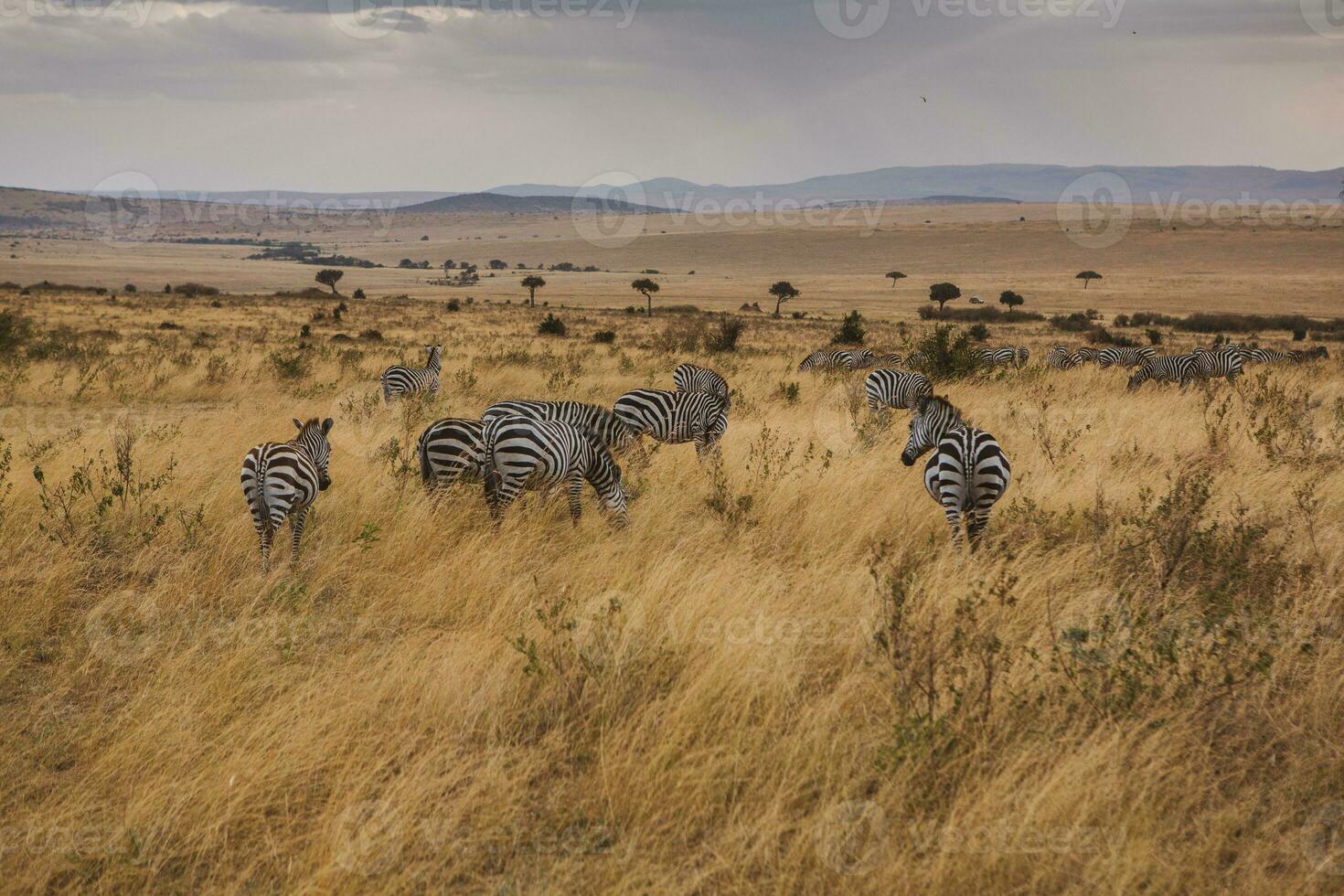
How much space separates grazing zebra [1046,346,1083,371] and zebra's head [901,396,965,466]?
17214 mm

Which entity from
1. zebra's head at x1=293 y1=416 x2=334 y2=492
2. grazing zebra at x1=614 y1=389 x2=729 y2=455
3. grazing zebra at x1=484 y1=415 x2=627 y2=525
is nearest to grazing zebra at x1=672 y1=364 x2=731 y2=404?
grazing zebra at x1=614 y1=389 x2=729 y2=455

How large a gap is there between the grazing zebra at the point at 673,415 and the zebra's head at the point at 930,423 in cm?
343

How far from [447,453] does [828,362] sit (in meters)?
17.4

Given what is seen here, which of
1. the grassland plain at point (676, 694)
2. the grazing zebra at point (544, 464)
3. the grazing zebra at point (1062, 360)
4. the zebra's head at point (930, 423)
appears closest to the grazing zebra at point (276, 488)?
the grassland plain at point (676, 694)

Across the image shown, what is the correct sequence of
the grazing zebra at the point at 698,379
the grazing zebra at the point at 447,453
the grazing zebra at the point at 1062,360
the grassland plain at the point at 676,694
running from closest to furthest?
the grassland plain at the point at 676,694 → the grazing zebra at the point at 447,453 → the grazing zebra at the point at 698,379 → the grazing zebra at the point at 1062,360

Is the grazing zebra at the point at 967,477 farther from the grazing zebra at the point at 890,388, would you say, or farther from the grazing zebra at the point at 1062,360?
the grazing zebra at the point at 1062,360

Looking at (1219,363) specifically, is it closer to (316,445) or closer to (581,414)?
(581,414)

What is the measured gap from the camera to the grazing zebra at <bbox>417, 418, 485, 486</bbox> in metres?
8.59

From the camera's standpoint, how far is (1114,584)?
6359 millimetres

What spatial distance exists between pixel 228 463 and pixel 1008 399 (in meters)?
13.5

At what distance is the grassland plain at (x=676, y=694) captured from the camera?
3570mm

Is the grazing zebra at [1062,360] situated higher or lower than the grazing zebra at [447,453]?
higher

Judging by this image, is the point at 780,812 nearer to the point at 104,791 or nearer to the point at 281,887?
the point at 281,887

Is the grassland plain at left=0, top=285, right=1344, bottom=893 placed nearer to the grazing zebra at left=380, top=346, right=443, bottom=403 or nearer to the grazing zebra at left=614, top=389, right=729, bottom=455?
the grazing zebra at left=614, top=389, right=729, bottom=455
